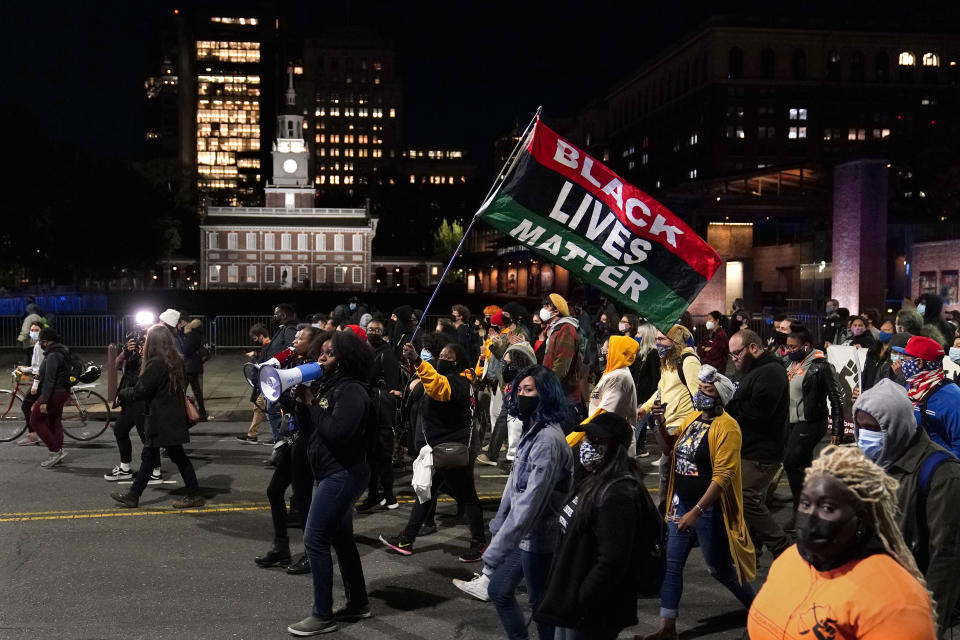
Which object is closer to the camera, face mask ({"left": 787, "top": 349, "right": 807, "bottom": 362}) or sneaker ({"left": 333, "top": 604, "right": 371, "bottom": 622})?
sneaker ({"left": 333, "top": 604, "right": 371, "bottom": 622})

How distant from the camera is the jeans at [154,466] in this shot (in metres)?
8.22

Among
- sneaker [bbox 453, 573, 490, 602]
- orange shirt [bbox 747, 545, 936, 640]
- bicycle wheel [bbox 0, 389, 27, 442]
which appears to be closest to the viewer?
orange shirt [bbox 747, 545, 936, 640]

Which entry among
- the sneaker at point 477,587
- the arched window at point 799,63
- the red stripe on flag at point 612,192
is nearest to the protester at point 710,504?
the sneaker at point 477,587

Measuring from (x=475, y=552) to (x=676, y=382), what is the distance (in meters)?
2.22

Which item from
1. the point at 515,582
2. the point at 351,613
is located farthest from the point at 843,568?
the point at 351,613

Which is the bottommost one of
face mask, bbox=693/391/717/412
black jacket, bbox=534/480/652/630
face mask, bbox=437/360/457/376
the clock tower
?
black jacket, bbox=534/480/652/630

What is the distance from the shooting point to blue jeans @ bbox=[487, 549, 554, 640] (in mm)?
4430

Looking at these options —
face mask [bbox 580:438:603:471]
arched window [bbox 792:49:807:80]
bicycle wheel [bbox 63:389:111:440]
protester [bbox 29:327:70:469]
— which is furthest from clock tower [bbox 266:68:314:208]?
face mask [bbox 580:438:603:471]

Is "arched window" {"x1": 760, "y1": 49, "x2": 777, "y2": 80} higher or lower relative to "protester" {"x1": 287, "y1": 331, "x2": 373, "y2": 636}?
higher

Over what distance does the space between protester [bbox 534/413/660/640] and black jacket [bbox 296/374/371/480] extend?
1930mm

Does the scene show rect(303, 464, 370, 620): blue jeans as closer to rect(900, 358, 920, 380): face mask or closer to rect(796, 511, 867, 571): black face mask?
rect(900, 358, 920, 380): face mask

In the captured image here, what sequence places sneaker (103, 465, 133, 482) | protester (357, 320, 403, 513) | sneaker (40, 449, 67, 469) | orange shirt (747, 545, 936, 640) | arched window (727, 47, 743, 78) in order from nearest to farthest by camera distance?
orange shirt (747, 545, 936, 640), protester (357, 320, 403, 513), sneaker (103, 465, 133, 482), sneaker (40, 449, 67, 469), arched window (727, 47, 743, 78)

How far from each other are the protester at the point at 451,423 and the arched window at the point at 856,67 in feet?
341

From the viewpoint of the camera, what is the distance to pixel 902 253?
35406mm
